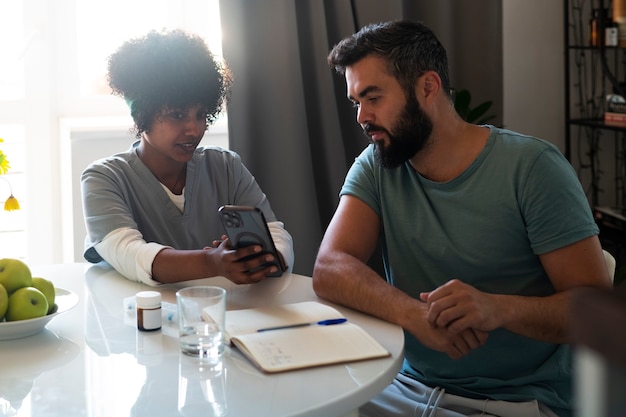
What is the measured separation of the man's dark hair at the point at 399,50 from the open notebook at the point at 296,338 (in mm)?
552

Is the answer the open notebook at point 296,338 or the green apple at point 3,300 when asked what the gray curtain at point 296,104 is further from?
the green apple at point 3,300

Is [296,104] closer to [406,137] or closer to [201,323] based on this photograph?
[406,137]

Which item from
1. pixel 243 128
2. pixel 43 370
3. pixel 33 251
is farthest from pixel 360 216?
pixel 33 251

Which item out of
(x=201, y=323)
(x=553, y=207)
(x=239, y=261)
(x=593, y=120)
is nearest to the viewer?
(x=201, y=323)

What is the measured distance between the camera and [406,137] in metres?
1.62

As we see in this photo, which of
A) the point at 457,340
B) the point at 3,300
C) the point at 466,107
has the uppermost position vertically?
the point at 466,107

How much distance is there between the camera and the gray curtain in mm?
2658

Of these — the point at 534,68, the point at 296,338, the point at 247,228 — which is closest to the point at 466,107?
the point at 534,68

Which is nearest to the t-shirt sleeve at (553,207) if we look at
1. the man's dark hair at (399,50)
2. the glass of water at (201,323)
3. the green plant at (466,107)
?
the man's dark hair at (399,50)

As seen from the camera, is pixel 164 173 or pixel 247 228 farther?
pixel 164 173

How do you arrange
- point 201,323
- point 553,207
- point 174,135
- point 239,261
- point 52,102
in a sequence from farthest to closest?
point 52,102
point 174,135
point 239,261
point 553,207
point 201,323

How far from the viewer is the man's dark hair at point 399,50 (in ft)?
5.49

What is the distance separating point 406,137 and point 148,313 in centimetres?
64

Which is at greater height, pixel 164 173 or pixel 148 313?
pixel 164 173
